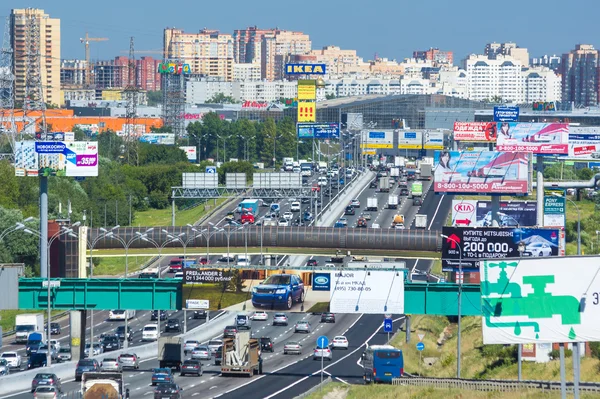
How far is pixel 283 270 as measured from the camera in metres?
64.7

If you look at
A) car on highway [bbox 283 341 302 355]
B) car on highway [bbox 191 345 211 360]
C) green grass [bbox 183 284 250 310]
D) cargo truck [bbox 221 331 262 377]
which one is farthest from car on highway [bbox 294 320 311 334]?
cargo truck [bbox 221 331 262 377]

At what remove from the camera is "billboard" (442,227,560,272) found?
73.6 m

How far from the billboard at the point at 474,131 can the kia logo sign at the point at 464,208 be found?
180 feet

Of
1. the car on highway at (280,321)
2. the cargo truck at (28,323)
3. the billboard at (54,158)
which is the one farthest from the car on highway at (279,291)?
the billboard at (54,158)

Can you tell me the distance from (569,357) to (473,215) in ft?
140

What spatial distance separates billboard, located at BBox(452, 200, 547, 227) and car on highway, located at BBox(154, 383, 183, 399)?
44630 millimetres

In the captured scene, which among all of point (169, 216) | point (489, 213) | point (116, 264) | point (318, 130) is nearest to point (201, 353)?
point (489, 213)

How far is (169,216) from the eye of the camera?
151625 millimetres

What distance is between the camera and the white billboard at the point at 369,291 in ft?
203

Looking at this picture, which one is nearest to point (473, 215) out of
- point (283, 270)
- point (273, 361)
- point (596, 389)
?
point (273, 361)

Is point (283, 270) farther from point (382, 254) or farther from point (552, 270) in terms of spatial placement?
point (382, 254)

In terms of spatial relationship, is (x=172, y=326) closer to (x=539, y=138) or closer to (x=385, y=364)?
(x=385, y=364)

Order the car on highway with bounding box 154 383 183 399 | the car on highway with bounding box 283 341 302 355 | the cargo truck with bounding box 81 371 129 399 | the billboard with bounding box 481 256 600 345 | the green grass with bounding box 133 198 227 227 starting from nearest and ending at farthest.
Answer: the billboard with bounding box 481 256 600 345 < the cargo truck with bounding box 81 371 129 399 < the car on highway with bounding box 154 383 183 399 < the car on highway with bounding box 283 341 302 355 < the green grass with bounding box 133 198 227 227

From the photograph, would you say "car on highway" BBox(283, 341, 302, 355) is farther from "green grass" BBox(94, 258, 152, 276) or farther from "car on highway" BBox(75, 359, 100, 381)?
"green grass" BBox(94, 258, 152, 276)
